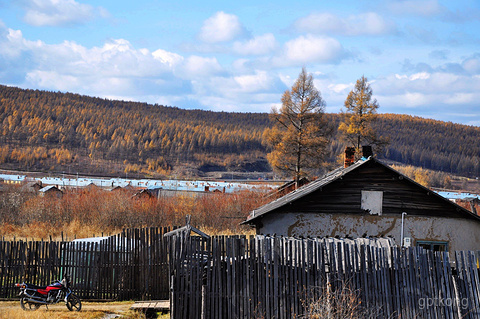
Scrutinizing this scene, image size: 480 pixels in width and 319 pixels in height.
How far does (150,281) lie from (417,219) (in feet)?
30.0

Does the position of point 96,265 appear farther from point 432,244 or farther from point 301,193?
point 432,244

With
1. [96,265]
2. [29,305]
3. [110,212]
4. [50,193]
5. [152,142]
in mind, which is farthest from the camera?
[152,142]

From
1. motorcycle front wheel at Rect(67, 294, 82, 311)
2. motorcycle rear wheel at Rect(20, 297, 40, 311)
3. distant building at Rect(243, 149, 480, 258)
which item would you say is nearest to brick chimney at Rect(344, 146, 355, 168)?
distant building at Rect(243, 149, 480, 258)

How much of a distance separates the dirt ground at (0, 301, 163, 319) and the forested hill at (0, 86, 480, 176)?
129163 millimetres

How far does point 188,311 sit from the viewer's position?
10.2 metres

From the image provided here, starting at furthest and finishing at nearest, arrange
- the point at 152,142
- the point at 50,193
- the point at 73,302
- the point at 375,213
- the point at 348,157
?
the point at 152,142 < the point at 50,193 < the point at 348,157 < the point at 375,213 < the point at 73,302

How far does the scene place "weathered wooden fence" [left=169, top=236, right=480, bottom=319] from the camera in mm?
9891

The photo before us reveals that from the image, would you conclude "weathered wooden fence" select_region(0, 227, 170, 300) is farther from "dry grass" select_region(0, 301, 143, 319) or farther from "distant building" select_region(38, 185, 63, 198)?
"distant building" select_region(38, 185, 63, 198)

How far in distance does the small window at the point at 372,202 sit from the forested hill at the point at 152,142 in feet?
425

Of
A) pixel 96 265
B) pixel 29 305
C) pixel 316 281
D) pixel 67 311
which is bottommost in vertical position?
pixel 67 311

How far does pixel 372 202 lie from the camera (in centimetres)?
1683

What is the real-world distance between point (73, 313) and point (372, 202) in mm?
9957

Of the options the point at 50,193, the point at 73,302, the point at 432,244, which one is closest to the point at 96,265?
the point at 73,302

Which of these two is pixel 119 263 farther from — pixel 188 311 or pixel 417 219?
pixel 417 219
